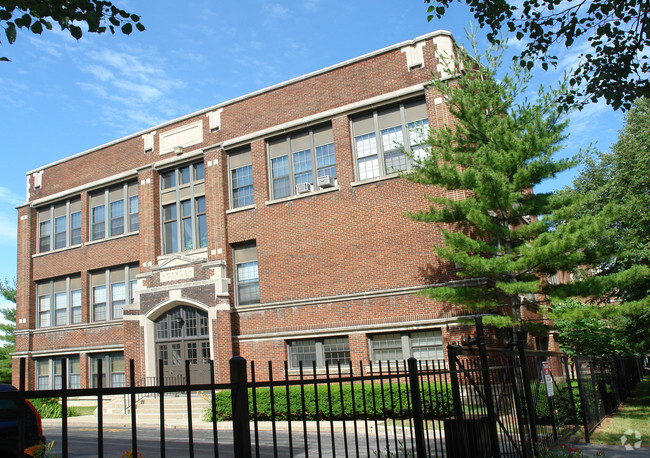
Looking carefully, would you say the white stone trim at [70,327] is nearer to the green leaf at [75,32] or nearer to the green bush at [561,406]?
the green bush at [561,406]

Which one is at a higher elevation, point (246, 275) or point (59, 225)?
point (59, 225)

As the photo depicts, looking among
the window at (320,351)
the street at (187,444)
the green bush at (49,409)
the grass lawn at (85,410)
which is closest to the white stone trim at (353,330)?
the window at (320,351)

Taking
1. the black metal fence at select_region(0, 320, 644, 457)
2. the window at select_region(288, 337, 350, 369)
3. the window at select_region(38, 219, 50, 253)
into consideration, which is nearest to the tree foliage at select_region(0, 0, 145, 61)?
the black metal fence at select_region(0, 320, 644, 457)

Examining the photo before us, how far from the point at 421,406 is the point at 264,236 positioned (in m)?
13.5

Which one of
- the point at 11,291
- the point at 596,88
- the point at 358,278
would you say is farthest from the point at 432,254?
the point at 11,291

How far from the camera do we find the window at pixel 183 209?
2406 cm

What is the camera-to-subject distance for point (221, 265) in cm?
2219

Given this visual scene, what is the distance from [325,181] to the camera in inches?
821

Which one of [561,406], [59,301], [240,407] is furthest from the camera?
[59,301]

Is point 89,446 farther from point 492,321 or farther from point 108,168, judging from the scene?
point 108,168

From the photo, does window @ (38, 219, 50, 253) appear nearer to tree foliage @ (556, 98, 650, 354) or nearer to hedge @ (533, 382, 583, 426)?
tree foliage @ (556, 98, 650, 354)

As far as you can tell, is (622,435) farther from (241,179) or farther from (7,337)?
(7,337)

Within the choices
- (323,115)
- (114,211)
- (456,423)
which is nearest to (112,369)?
(114,211)

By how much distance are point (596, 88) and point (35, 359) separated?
27.8m
